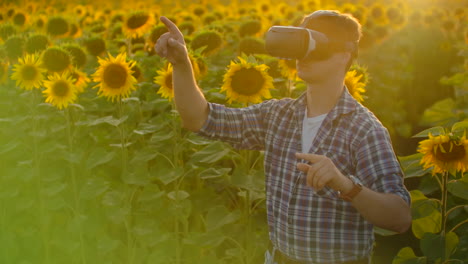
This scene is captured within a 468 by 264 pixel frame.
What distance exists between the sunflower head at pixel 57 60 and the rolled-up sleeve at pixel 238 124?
1766mm

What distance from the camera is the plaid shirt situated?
2275 mm

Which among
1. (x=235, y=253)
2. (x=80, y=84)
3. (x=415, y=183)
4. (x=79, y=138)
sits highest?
(x=80, y=84)

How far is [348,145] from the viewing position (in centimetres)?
237

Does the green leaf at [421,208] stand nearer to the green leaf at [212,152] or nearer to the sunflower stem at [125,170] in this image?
the green leaf at [212,152]

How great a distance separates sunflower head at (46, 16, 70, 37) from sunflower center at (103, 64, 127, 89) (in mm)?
2690

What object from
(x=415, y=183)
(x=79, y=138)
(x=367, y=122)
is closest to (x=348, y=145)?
(x=367, y=122)

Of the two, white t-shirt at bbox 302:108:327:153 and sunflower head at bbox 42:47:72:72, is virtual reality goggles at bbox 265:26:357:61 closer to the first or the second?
white t-shirt at bbox 302:108:327:153

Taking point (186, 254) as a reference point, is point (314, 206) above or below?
above

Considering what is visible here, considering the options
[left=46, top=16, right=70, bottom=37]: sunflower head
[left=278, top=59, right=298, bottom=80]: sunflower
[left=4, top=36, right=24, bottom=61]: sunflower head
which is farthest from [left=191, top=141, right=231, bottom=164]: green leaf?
[left=46, top=16, right=70, bottom=37]: sunflower head

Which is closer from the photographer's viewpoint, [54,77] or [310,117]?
[310,117]

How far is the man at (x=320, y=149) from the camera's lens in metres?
2.29

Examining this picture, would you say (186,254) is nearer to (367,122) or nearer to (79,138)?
(79,138)

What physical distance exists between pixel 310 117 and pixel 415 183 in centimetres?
419

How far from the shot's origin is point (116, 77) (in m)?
3.84
